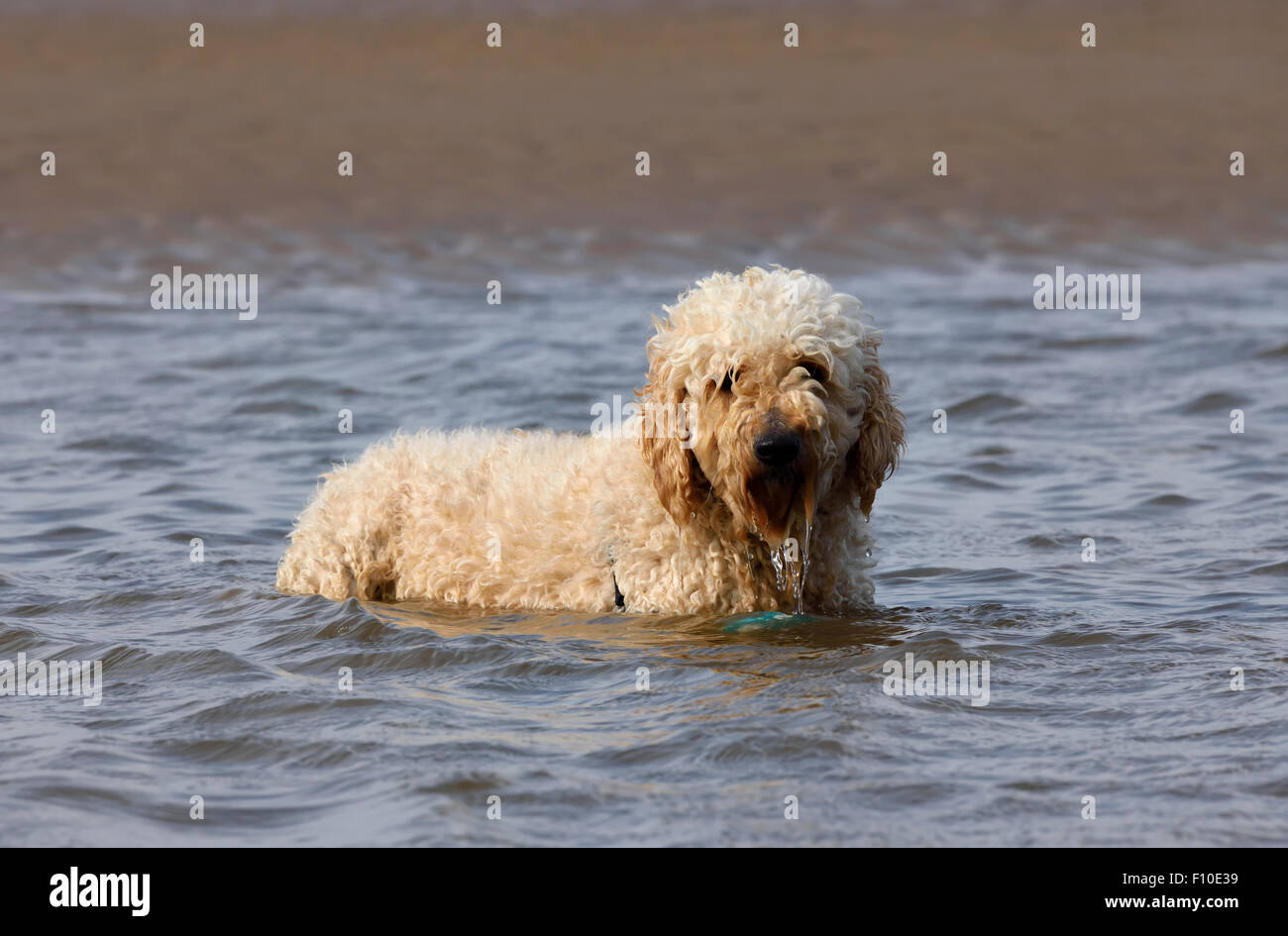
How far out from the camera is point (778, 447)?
266 inches

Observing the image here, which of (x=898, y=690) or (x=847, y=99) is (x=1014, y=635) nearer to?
(x=898, y=690)

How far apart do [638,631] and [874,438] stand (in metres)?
1.37

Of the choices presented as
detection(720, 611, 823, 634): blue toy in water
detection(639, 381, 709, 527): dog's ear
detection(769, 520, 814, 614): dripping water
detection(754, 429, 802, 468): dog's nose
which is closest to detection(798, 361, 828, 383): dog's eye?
detection(754, 429, 802, 468): dog's nose

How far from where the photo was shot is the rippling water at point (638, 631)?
229 inches

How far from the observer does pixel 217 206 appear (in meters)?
18.3

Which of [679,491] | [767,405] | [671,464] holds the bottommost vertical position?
[679,491]

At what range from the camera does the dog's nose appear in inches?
266

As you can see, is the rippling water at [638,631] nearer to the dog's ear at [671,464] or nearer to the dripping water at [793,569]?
the dripping water at [793,569]

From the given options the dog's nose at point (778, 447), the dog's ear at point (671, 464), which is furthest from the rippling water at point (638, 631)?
the dog's nose at point (778, 447)

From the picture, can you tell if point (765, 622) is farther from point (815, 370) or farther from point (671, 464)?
point (815, 370)

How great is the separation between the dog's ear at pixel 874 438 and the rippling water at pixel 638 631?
71 cm

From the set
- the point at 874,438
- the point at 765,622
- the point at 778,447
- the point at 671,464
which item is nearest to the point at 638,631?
the point at 765,622

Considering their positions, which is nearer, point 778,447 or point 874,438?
point 778,447
